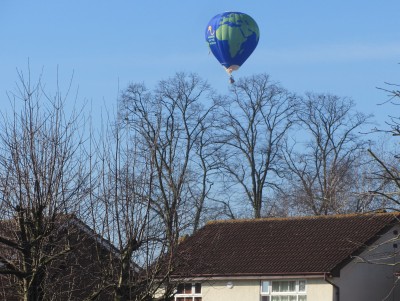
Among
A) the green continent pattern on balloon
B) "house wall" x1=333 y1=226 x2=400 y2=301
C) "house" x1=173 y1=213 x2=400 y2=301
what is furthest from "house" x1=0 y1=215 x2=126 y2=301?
the green continent pattern on balloon

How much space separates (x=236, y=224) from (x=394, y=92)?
99.1 feet

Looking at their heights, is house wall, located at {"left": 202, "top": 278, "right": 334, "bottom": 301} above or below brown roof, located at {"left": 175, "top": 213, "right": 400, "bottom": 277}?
below

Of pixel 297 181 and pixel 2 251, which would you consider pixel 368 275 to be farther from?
pixel 297 181

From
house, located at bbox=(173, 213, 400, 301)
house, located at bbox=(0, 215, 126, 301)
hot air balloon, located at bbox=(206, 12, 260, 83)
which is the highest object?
hot air balloon, located at bbox=(206, 12, 260, 83)

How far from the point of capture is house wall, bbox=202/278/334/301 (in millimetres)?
37603

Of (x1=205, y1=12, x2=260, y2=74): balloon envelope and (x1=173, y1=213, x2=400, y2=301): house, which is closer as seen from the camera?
(x1=173, y1=213, x2=400, y2=301): house

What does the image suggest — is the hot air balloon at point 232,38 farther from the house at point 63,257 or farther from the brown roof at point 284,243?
the house at point 63,257

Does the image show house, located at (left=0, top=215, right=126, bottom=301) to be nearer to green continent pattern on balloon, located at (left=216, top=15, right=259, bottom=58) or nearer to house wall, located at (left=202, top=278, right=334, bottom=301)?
house wall, located at (left=202, top=278, right=334, bottom=301)

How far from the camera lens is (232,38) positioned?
54.7 metres

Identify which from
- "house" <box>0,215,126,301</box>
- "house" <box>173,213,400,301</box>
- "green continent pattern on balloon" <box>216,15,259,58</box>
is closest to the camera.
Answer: "house" <box>0,215,126,301</box>

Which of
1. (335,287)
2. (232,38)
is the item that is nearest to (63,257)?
(335,287)

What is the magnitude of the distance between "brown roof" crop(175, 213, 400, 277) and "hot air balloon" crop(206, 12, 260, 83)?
1328 centimetres

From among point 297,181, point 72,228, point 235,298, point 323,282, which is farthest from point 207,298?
point 297,181

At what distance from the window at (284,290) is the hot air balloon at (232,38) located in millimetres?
18792
